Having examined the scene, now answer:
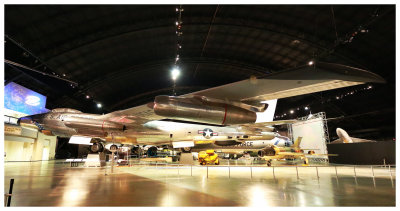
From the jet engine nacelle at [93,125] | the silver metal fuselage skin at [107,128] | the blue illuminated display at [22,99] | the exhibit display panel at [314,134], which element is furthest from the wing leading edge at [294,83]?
the blue illuminated display at [22,99]

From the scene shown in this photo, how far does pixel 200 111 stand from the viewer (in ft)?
14.8

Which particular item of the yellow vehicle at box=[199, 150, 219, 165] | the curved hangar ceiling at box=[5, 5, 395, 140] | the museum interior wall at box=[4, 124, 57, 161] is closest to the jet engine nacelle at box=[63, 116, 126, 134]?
the curved hangar ceiling at box=[5, 5, 395, 140]

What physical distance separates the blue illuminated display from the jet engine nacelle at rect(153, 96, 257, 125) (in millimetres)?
22646

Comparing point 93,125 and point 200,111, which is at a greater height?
point 93,125

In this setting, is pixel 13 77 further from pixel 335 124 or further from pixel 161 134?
Answer: pixel 335 124

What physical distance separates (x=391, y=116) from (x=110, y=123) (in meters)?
42.3

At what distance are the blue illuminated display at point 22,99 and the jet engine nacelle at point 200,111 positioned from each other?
22646 millimetres

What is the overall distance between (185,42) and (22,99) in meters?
18.6

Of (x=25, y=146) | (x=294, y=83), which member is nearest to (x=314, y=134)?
(x=294, y=83)

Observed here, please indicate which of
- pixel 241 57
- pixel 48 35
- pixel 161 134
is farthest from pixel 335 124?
pixel 48 35

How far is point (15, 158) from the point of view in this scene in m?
22.8

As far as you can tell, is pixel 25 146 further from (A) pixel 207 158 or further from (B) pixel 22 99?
(A) pixel 207 158

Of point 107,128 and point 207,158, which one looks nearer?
point 107,128

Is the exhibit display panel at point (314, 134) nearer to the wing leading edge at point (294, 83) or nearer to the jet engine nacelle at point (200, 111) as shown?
the wing leading edge at point (294, 83)
